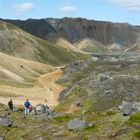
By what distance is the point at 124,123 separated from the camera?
41.5 meters

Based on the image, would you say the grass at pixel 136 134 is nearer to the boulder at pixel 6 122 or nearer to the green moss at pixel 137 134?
the green moss at pixel 137 134

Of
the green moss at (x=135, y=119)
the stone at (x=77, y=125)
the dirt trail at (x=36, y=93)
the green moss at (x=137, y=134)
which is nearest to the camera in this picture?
the green moss at (x=137, y=134)

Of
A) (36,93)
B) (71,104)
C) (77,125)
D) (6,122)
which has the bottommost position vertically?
(71,104)

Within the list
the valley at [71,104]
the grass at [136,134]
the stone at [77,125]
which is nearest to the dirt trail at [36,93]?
the valley at [71,104]

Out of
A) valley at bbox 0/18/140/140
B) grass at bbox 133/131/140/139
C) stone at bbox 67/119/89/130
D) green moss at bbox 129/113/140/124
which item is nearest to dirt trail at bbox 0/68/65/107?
valley at bbox 0/18/140/140

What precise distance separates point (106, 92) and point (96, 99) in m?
4.08

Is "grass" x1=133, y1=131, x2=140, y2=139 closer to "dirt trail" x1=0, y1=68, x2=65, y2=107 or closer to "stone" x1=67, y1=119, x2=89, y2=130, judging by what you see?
"stone" x1=67, y1=119, x2=89, y2=130

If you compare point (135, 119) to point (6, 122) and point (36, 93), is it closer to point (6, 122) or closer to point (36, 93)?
point (6, 122)

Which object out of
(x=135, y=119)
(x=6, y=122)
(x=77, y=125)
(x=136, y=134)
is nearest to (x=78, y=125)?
(x=77, y=125)

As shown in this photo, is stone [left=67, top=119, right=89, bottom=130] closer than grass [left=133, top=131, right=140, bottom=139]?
No

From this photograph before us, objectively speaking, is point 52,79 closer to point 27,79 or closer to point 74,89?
point 27,79

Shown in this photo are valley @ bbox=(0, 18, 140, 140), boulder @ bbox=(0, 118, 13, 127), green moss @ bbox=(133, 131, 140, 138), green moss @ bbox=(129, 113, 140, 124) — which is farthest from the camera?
boulder @ bbox=(0, 118, 13, 127)

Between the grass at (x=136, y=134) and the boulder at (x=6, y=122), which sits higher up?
the boulder at (x=6, y=122)

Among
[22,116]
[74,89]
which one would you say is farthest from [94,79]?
[22,116]
